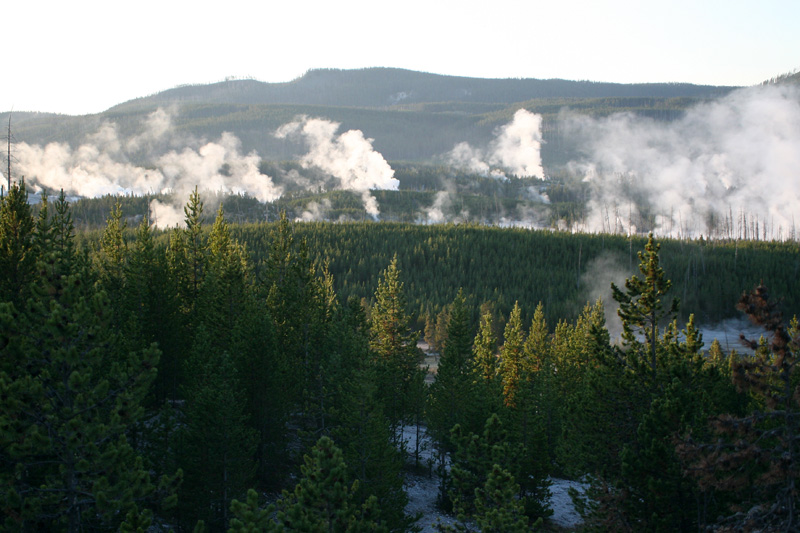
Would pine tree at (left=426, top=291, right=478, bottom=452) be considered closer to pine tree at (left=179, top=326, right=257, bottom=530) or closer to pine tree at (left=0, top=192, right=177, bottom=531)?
pine tree at (left=179, top=326, right=257, bottom=530)

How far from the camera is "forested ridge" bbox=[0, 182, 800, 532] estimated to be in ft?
52.2

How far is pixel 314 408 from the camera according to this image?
1335 inches

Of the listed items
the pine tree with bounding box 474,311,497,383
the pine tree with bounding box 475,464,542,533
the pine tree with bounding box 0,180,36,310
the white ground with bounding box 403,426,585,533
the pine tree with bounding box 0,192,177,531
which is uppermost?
the pine tree with bounding box 0,180,36,310

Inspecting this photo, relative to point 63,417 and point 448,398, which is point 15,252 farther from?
point 448,398

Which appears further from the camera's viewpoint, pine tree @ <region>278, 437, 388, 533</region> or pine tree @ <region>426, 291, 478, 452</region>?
pine tree @ <region>426, 291, 478, 452</region>

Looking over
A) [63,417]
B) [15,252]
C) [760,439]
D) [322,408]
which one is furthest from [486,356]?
[63,417]

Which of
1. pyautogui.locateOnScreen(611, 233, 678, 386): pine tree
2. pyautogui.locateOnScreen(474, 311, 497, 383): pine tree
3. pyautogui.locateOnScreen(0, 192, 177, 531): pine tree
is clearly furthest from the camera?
pyautogui.locateOnScreen(474, 311, 497, 383): pine tree

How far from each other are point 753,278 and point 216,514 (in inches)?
5314

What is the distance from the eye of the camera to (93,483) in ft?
53.2

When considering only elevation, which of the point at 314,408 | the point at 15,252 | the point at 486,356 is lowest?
the point at 314,408

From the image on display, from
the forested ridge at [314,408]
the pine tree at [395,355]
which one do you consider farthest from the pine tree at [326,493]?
the pine tree at [395,355]

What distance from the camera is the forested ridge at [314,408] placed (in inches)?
627

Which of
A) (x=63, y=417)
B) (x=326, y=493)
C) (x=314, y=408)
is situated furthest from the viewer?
(x=314, y=408)

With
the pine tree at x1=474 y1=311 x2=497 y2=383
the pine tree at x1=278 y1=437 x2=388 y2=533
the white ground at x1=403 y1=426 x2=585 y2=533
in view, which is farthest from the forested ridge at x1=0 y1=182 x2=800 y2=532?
the white ground at x1=403 y1=426 x2=585 y2=533
